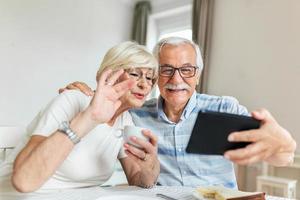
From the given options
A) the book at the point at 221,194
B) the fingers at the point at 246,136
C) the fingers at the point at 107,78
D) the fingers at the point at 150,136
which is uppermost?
the fingers at the point at 107,78

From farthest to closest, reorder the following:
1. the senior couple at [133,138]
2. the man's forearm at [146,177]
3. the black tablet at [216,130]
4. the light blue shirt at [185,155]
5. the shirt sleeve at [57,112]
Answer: the light blue shirt at [185,155]
the man's forearm at [146,177]
the shirt sleeve at [57,112]
the senior couple at [133,138]
the black tablet at [216,130]

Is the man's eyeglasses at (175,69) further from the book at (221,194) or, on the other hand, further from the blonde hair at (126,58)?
the book at (221,194)

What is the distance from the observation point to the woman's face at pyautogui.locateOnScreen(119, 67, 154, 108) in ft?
4.04

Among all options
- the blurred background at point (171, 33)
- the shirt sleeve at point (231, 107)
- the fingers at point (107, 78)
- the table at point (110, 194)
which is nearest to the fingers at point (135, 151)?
the table at point (110, 194)

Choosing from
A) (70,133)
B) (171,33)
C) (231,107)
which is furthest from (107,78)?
→ (171,33)

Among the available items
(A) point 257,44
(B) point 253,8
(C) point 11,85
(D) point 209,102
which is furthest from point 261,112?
(C) point 11,85

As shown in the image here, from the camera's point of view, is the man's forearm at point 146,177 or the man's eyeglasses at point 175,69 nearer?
the man's forearm at point 146,177

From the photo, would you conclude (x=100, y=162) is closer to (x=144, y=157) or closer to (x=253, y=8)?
(x=144, y=157)

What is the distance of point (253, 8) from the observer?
9.03 feet

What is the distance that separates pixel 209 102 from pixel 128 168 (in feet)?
1.76

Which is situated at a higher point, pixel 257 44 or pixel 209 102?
pixel 257 44

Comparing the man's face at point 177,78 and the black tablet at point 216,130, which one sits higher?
the man's face at point 177,78

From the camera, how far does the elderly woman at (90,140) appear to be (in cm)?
83

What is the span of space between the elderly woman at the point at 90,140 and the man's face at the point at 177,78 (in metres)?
0.13
